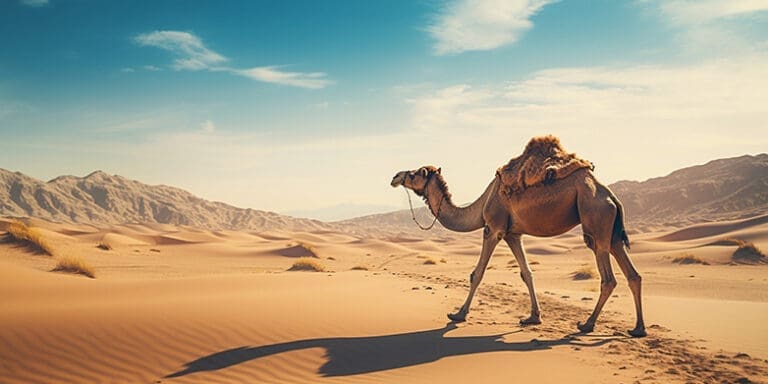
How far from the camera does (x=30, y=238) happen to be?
59.6ft

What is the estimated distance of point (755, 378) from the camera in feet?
17.2

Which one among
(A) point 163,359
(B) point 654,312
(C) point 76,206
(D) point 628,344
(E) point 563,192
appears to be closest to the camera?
(A) point 163,359

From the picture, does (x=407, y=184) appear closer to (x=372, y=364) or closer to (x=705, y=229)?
(x=372, y=364)

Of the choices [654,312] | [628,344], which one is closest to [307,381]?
[628,344]

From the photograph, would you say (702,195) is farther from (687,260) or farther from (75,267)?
(75,267)

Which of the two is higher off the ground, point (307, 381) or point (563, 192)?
point (563, 192)

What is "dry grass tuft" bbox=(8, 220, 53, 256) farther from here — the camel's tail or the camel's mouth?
the camel's tail

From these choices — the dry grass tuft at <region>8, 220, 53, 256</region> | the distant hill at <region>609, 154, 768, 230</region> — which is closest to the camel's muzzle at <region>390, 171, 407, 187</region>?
the dry grass tuft at <region>8, 220, 53, 256</region>

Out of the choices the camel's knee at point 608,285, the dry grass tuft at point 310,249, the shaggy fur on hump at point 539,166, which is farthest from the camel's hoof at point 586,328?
the dry grass tuft at point 310,249

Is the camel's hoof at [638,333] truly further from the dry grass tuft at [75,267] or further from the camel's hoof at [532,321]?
the dry grass tuft at [75,267]

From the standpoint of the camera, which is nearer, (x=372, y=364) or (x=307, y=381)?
(x=307, y=381)

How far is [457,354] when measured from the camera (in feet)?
20.6

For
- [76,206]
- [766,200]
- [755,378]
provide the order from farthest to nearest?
[76,206]
[766,200]
[755,378]

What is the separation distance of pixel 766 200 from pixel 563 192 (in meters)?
90.4
